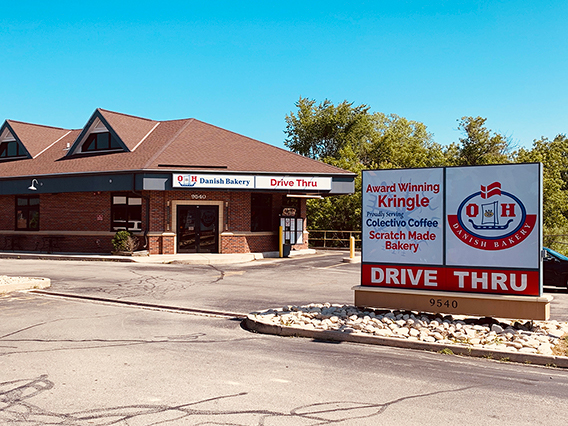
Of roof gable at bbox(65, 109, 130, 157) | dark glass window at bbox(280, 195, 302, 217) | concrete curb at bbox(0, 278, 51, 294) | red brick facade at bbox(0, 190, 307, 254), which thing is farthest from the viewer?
roof gable at bbox(65, 109, 130, 157)

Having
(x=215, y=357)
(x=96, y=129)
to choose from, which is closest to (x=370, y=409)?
(x=215, y=357)

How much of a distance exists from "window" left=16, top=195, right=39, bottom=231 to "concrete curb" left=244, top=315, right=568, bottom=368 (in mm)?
24142

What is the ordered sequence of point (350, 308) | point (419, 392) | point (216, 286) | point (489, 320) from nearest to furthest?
point (419, 392), point (489, 320), point (350, 308), point (216, 286)

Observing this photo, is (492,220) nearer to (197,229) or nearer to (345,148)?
(197,229)

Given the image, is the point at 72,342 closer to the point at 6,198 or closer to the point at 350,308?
the point at 350,308

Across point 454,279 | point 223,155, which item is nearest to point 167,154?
point 223,155

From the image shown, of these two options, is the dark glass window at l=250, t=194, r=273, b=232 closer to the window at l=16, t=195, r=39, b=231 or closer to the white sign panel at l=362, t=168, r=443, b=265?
the window at l=16, t=195, r=39, b=231

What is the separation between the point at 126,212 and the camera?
90.8 feet

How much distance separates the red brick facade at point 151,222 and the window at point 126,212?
0.31 meters

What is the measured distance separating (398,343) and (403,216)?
289 centimetres

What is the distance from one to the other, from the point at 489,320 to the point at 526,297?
43.0 inches

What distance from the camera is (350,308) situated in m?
11.7

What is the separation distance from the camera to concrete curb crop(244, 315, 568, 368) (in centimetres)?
810

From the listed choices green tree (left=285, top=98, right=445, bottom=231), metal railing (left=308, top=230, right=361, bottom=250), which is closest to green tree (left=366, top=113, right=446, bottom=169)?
green tree (left=285, top=98, right=445, bottom=231)
